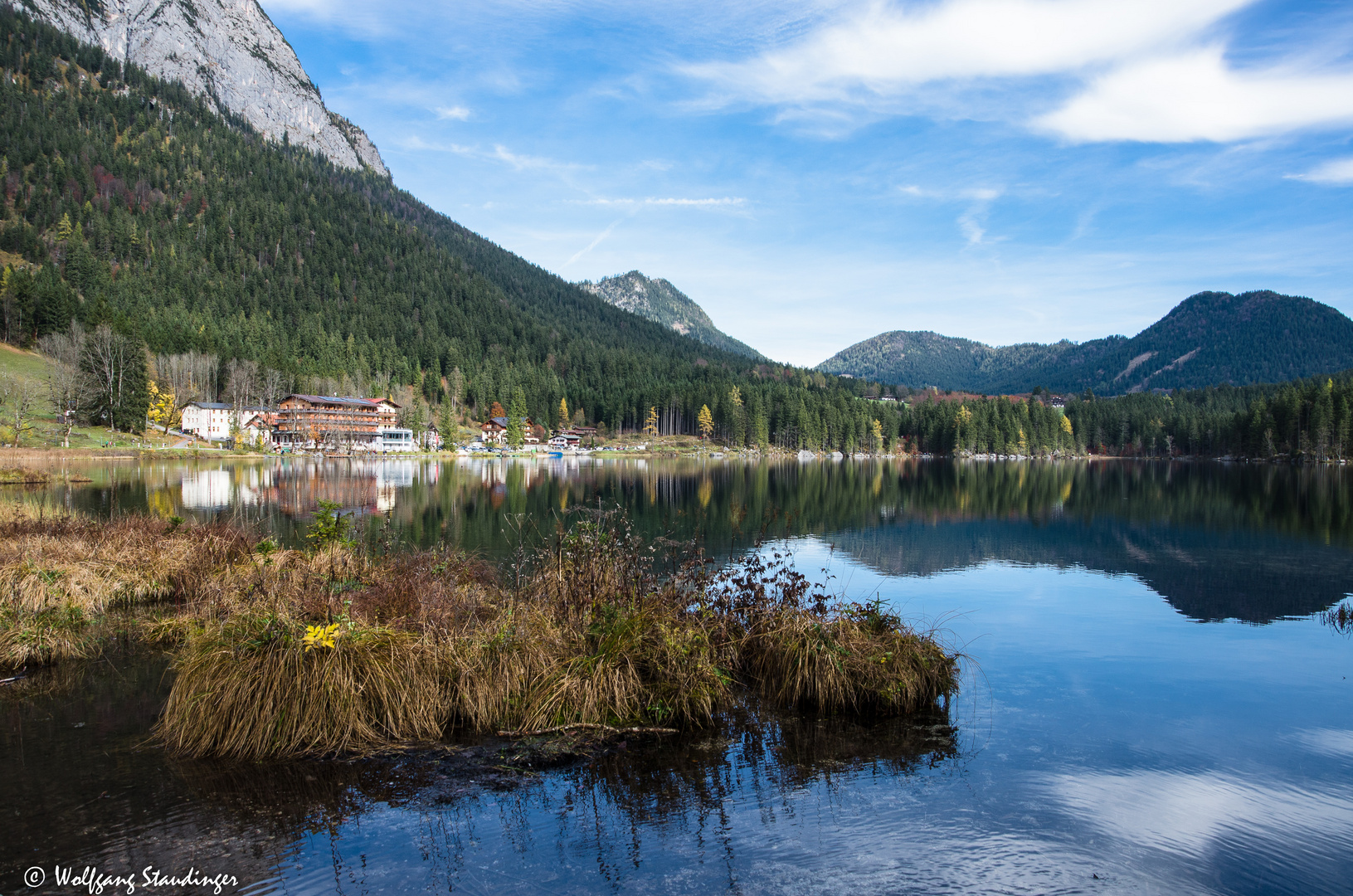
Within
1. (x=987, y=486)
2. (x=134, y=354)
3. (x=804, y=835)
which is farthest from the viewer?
(x=134, y=354)

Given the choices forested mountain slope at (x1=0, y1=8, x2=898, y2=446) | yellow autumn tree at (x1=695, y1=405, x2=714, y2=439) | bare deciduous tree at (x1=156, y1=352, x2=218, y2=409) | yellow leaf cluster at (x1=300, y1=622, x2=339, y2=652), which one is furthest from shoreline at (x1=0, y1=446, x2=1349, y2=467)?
yellow leaf cluster at (x1=300, y1=622, x2=339, y2=652)

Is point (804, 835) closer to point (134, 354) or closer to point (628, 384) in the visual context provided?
point (134, 354)

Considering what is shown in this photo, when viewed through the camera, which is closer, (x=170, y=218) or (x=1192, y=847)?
(x=1192, y=847)

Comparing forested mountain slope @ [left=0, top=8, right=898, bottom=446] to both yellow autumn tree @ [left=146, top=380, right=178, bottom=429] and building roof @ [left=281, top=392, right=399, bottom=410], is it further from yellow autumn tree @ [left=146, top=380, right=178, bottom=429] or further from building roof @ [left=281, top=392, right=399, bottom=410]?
yellow autumn tree @ [left=146, top=380, right=178, bottom=429]

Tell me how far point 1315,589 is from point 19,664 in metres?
28.5

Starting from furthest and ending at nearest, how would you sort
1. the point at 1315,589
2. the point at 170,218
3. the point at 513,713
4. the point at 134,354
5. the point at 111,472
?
the point at 170,218, the point at 134,354, the point at 111,472, the point at 1315,589, the point at 513,713

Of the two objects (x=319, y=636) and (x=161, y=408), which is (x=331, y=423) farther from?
(x=319, y=636)

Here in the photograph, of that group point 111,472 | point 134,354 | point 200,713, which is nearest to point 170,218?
point 134,354

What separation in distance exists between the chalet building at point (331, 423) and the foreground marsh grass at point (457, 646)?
104 m

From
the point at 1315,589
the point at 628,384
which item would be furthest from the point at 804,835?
the point at 628,384

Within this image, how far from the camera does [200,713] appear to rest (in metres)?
7.25

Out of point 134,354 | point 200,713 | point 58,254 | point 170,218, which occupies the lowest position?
point 200,713

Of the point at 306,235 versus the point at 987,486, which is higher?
the point at 306,235

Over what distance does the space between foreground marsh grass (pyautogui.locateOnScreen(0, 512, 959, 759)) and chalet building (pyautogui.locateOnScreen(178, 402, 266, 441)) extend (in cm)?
9577
